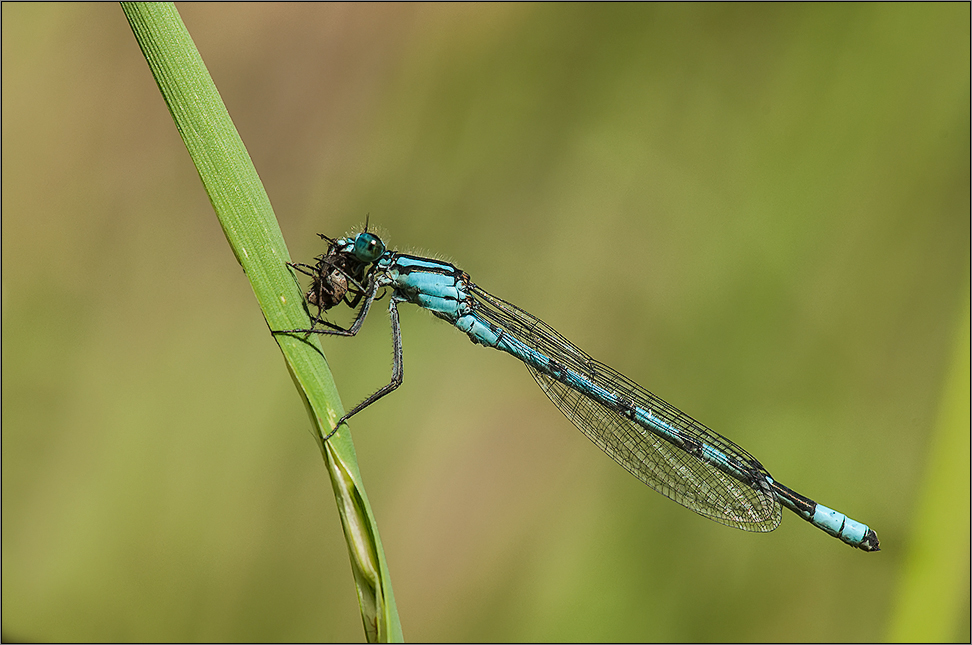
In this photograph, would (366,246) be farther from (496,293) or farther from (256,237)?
(496,293)

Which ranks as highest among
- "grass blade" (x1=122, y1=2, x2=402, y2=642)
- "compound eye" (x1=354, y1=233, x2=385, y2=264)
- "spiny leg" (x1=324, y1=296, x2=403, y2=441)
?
"compound eye" (x1=354, y1=233, x2=385, y2=264)

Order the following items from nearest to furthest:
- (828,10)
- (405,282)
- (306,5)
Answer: (405,282) < (828,10) < (306,5)

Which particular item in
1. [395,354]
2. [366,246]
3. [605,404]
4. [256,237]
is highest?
[605,404]

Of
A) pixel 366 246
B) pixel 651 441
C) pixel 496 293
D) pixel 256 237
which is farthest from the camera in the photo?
pixel 496 293

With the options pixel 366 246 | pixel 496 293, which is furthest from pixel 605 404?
pixel 366 246

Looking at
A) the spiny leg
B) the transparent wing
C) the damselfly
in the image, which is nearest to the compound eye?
the damselfly

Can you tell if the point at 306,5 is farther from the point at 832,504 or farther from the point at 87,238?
the point at 832,504

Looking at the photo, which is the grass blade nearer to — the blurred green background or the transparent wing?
the blurred green background

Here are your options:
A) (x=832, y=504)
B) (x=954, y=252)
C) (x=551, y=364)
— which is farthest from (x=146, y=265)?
(x=954, y=252)
